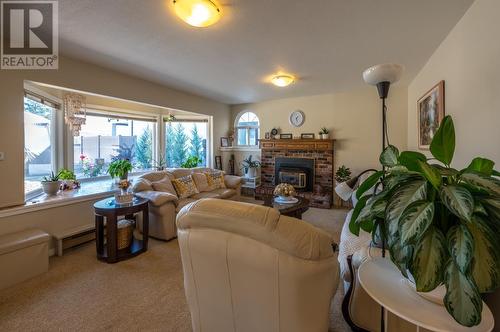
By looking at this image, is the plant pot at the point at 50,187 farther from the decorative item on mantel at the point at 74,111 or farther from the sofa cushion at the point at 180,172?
the sofa cushion at the point at 180,172

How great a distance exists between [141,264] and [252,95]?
4.01m

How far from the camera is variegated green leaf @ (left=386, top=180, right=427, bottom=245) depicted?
0.88m

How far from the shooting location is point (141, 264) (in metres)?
2.70

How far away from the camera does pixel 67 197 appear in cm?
313

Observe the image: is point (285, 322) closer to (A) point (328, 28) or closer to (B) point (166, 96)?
(A) point (328, 28)

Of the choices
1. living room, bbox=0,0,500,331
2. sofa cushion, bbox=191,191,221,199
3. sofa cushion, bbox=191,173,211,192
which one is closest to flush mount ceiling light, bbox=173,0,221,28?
living room, bbox=0,0,500,331

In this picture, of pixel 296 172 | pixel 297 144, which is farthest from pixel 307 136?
pixel 296 172

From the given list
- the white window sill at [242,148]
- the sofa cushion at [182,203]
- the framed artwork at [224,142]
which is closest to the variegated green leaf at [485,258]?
the sofa cushion at [182,203]

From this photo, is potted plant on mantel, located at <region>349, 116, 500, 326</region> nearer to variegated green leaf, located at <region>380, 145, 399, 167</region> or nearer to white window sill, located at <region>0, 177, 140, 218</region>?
variegated green leaf, located at <region>380, 145, 399, 167</region>

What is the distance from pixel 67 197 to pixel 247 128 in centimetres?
432

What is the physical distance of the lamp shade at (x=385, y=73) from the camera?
166cm

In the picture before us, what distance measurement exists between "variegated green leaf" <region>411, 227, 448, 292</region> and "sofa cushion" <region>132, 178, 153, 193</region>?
3404mm

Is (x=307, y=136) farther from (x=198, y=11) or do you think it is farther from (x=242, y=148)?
(x=198, y=11)

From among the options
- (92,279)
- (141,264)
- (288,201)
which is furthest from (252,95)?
(92,279)
